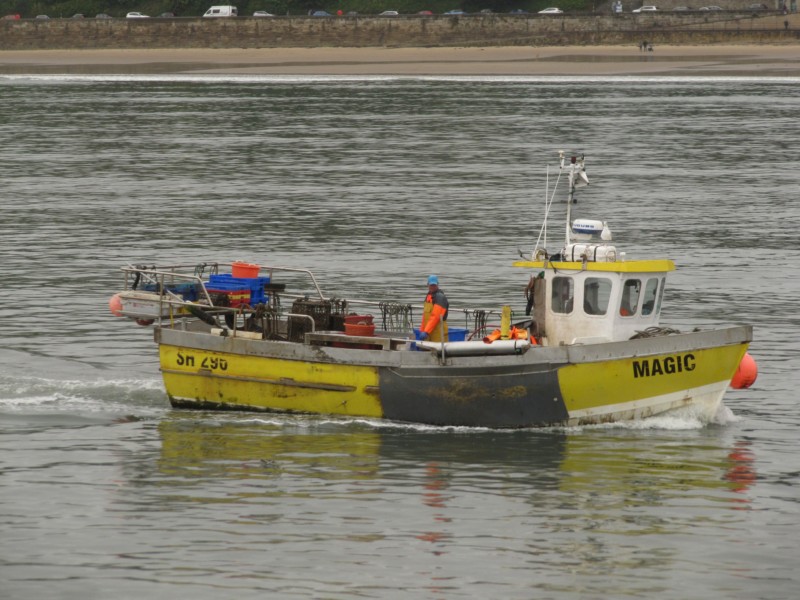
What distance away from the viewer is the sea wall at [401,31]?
5022 inches

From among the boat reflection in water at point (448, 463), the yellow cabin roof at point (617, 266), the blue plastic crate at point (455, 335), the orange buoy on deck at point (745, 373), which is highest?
the yellow cabin roof at point (617, 266)

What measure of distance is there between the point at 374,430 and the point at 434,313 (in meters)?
2.09

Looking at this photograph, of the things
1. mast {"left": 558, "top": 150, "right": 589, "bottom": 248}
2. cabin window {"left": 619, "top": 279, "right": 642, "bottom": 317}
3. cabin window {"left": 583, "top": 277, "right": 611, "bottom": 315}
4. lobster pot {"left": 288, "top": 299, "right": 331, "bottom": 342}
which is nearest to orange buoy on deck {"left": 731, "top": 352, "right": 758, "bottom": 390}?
cabin window {"left": 619, "top": 279, "right": 642, "bottom": 317}

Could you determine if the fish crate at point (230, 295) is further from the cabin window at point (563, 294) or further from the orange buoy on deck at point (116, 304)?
the cabin window at point (563, 294)

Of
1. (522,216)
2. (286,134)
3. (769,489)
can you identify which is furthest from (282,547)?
(286,134)

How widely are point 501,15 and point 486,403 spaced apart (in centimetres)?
11090

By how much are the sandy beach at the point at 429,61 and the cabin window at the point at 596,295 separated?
95.2 metres

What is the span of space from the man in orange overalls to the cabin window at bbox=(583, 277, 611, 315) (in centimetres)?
221

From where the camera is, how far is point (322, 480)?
67.8 ft

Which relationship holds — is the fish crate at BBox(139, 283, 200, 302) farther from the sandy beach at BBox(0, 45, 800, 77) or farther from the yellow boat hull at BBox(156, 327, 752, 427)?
the sandy beach at BBox(0, 45, 800, 77)

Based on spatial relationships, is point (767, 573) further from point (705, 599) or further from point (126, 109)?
point (126, 109)

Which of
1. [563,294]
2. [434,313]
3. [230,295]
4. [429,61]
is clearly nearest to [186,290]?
[230,295]

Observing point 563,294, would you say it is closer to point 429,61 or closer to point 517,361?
point 517,361

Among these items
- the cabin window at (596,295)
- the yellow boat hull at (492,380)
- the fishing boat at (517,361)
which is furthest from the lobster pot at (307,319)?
the cabin window at (596,295)
